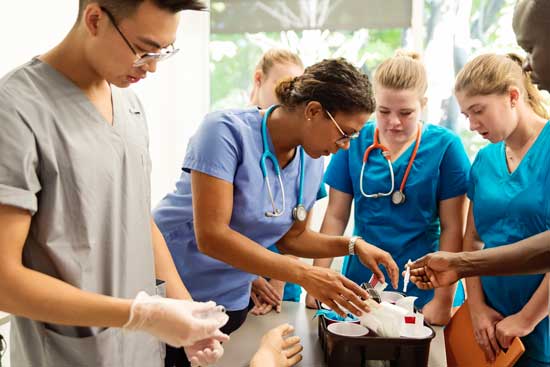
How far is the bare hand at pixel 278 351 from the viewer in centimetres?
138

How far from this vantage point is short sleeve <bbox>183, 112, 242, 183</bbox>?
156 centimetres

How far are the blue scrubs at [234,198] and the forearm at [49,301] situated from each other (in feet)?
2.21

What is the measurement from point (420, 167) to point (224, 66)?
2.31 meters

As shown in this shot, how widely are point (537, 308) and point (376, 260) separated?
0.48m

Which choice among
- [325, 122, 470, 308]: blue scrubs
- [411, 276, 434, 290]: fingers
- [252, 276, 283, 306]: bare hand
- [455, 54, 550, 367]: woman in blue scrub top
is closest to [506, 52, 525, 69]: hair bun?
[455, 54, 550, 367]: woman in blue scrub top

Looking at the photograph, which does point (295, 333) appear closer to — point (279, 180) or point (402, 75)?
point (279, 180)

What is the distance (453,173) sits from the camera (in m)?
2.05

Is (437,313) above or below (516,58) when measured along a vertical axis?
below

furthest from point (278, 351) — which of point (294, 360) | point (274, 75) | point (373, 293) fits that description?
point (274, 75)

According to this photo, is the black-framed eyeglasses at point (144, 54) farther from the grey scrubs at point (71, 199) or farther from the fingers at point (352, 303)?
the fingers at point (352, 303)

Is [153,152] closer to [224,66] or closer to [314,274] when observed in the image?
[224,66]

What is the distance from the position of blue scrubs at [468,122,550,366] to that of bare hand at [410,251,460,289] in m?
0.15

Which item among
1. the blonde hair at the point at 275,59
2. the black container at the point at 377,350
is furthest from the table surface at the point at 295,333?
the blonde hair at the point at 275,59

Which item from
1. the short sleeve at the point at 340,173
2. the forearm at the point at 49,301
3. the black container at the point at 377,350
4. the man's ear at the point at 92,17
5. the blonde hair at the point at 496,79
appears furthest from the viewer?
the short sleeve at the point at 340,173
